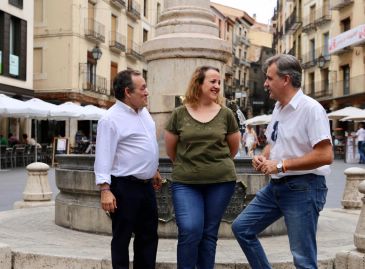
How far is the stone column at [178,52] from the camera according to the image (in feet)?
26.1

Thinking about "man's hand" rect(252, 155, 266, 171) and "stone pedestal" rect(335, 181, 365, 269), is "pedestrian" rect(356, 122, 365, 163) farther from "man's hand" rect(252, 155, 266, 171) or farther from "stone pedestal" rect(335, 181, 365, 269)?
"man's hand" rect(252, 155, 266, 171)

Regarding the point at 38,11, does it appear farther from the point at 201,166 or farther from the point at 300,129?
the point at 300,129

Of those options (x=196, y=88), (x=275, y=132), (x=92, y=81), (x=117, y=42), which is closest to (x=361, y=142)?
(x=92, y=81)

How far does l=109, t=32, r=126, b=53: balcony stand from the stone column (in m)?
31.4

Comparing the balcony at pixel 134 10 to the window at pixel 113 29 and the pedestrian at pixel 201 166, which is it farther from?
the pedestrian at pixel 201 166

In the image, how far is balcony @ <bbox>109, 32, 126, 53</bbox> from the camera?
39.3 m

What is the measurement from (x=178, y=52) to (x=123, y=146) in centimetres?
368

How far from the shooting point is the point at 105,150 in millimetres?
4402

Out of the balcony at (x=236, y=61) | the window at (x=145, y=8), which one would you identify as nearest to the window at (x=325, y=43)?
the window at (x=145, y=8)

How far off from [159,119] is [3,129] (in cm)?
2152

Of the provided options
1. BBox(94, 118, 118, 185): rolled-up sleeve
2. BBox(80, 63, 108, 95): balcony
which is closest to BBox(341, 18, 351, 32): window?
BBox(80, 63, 108, 95): balcony

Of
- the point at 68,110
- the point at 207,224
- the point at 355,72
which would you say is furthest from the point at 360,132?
the point at 207,224

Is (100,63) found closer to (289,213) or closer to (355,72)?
(355,72)

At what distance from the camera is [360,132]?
79.5 ft
